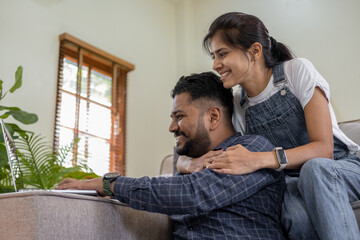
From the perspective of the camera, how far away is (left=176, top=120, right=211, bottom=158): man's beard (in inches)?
58.1

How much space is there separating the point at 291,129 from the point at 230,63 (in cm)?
31

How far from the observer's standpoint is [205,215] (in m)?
1.19

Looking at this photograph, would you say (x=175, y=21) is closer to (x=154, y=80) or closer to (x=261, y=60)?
(x=154, y=80)

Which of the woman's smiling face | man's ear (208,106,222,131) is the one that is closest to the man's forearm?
man's ear (208,106,222,131)

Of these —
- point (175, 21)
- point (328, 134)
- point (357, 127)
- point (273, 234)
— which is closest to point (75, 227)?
point (273, 234)

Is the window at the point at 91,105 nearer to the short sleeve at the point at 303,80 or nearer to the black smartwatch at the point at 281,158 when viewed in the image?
the short sleeve at the point at 303,80

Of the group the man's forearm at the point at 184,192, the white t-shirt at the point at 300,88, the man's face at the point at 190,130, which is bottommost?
the man's forearm at the point at 184,192

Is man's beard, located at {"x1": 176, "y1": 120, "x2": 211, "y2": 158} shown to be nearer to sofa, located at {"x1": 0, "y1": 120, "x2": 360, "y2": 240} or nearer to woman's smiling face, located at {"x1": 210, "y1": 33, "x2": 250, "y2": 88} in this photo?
woman's smiling face, located at {"x1": 210, "y1": 33, "x2": 250, "y2": 88}

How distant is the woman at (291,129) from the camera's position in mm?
1154

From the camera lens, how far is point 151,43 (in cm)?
479

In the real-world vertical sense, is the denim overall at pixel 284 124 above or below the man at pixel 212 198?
above

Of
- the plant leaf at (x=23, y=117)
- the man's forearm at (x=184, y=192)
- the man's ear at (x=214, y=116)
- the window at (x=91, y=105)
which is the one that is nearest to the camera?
the man's forearm at (x=184, y=192)

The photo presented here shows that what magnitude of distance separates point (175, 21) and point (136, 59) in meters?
1.00

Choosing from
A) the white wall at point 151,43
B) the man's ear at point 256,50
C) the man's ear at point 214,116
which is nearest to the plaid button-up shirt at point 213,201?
the man's ear at point 214,116
